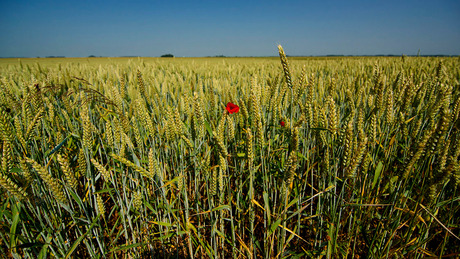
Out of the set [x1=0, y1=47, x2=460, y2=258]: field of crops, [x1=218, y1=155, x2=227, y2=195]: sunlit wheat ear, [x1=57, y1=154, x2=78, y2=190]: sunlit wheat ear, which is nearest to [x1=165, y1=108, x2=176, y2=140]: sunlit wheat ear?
[x1=0, y1=47, x2=460, y2=258]: field of crops

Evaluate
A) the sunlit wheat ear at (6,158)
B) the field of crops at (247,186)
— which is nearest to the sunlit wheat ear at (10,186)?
the field of crops at (247,186)

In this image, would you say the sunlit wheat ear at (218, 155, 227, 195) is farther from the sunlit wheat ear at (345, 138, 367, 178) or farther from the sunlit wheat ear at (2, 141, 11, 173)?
the sunlit wheat ear at (2, 141, 11, 173)

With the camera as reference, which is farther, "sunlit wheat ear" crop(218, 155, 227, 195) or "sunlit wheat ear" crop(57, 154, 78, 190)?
"sunlit wheat ear" crop(218, 155, 227, 195)

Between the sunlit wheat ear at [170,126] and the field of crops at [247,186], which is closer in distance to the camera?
the field of crops at [247,186]

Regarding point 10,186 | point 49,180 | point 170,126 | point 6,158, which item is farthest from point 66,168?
point 170,126

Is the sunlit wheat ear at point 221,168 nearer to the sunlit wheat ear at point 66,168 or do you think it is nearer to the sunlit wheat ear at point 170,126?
the sunlit wheat ear at point 170,126

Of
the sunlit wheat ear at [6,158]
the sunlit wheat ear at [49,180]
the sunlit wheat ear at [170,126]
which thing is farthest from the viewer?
the sunlit wheat ear at [170,126]

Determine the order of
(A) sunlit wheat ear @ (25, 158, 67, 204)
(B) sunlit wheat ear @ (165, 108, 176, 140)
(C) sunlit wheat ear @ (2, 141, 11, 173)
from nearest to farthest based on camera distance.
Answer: (A) sunlit wheat ear @ (25, 158, 67, 204) → (C) sunlit wheat ear @ (2, 141, 11, 173) → (B) sunlit wheat ear @ (165, 108, 176, 140)

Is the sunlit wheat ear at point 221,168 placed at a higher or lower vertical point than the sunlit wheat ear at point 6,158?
lower

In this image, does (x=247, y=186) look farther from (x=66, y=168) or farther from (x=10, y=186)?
(x=10, y=186)

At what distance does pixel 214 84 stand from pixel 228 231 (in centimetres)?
172

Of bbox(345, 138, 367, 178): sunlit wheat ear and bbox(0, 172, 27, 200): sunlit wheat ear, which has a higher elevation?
bbox(345, 138, 367, 178): sunlit wheat ear

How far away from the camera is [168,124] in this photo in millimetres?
978

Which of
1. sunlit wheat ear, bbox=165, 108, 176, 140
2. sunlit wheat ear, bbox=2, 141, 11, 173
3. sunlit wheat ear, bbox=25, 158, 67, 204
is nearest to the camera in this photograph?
sunlit wheat ear, bbox=25, 158, 67, 204
